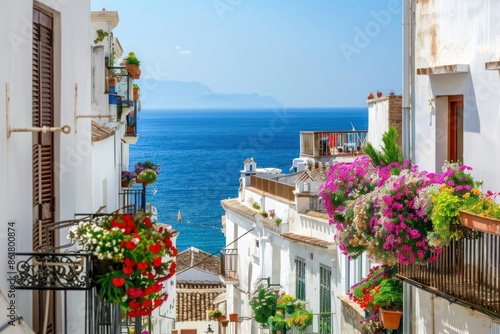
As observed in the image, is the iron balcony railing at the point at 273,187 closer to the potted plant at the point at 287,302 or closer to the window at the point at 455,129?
the potted plant at the point at 287,302

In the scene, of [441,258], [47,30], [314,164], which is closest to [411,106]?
[441,258]

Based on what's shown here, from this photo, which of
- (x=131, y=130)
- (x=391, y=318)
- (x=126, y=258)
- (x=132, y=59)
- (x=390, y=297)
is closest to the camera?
(x=126, y=258)

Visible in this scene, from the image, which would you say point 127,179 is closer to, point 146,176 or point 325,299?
point 146,176

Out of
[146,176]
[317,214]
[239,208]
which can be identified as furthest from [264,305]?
[239,208]

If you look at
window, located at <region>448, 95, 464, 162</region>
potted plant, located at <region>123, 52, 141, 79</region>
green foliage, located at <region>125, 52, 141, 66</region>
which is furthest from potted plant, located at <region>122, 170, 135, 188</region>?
Result: window, located at <region>448, 95, 464, 162</region>

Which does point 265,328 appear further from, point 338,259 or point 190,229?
point 190,229

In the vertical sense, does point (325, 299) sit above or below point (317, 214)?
below

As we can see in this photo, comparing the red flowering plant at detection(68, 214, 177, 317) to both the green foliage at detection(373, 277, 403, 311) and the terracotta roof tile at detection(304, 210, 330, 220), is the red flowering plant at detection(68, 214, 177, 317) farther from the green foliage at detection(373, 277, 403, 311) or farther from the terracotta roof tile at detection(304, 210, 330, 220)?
the terracotta roof tile at detection(304, 210, 330, 220)

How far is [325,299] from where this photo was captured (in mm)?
A: 24734

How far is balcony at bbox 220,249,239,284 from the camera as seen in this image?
34.3m

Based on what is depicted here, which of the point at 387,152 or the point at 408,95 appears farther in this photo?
the point at 408,95

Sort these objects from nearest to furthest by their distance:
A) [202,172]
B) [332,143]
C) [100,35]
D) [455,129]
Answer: [455,129] < [100,35] < [332,143] < [202,172]

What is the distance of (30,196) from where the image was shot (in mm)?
9422

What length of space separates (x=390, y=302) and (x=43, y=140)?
8919 mm
